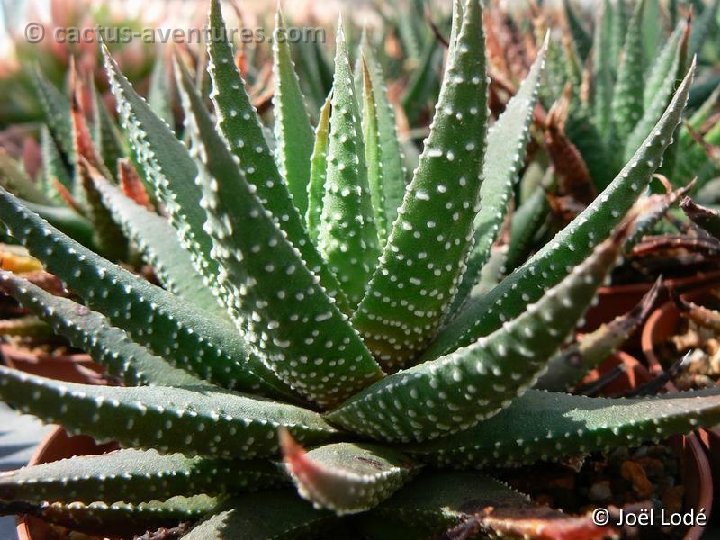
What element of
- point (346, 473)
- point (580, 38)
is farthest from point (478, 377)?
point (580, 38)

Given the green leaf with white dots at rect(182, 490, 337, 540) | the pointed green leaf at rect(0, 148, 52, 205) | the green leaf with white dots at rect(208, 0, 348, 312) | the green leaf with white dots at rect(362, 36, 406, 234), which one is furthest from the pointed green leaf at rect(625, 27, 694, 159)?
the pointed green leaf at rect(0, 148, 52, 205)

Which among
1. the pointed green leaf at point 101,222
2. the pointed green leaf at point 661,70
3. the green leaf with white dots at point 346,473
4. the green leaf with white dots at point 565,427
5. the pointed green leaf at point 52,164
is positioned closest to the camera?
the green leaf with white dots at point 346,473

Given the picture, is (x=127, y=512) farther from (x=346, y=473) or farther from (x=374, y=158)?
(x=374, y=158)

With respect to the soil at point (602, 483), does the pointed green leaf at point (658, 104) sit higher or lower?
higher

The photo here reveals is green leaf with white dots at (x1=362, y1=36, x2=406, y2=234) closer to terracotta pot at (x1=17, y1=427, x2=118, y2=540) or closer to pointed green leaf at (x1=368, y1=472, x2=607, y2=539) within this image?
pointed green leaf at (x1=368, y1=472, x2=607, y2=539)

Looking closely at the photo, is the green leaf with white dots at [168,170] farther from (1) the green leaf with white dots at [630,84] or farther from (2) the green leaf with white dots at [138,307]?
(1) the green leaf with white dots at [630,84]

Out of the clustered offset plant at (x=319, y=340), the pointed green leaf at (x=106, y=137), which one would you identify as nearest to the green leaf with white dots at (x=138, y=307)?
the clustered offset plant at (x=319, y=340)

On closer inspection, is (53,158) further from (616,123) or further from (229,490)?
(616,123)
